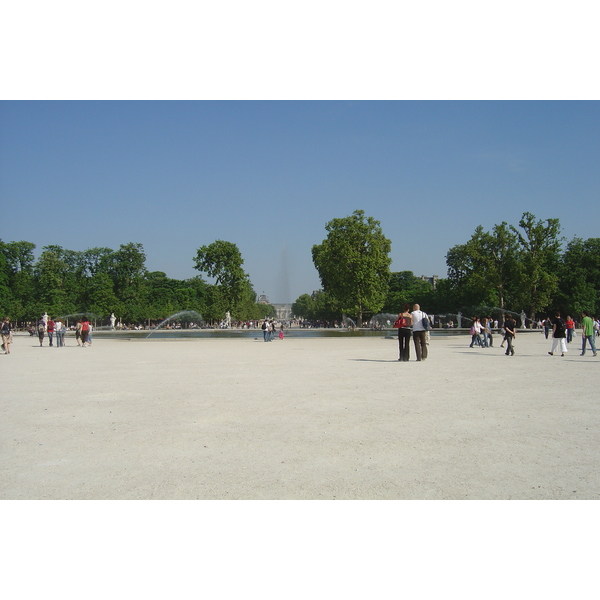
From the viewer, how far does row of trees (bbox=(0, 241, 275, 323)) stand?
75375 millimetres

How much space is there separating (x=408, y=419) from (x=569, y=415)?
263cm

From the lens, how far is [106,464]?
6180 millimetres

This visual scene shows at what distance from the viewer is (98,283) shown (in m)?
82.1

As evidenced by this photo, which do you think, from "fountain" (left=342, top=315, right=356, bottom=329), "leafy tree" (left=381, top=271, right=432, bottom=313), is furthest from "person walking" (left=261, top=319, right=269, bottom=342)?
"leafy tree" (left=381, top=271, right=432, bottom=313)

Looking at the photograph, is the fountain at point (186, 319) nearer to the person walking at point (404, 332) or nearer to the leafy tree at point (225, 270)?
the leafy tree at point (225, 270)

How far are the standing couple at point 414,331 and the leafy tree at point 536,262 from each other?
146 feet

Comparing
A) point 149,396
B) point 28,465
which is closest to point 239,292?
point 149,396

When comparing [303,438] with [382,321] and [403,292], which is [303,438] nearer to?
[382,321]

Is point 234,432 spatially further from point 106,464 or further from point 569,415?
point 569,415

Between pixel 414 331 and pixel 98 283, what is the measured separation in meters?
72.4

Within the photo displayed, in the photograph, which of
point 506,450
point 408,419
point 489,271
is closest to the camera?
point 506,450

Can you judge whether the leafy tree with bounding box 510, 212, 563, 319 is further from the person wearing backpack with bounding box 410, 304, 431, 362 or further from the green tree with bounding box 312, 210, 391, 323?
the person wearing backpack with bounding box 410, 304, 431, 362

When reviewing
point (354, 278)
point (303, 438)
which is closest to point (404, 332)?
point (303, 438)

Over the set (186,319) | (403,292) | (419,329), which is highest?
(403,292)
